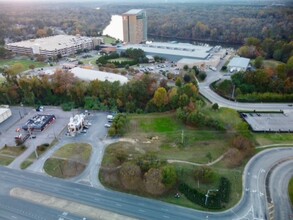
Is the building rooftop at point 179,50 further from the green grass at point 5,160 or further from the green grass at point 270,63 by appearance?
the green grass at point 5,160

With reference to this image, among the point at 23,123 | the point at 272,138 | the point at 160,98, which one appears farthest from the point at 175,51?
the point at 23,123

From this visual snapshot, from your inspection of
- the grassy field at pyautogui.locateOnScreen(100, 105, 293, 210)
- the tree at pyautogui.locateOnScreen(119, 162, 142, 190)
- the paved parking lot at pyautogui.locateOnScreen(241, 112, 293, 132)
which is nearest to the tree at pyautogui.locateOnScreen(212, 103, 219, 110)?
the grassy field at pyautogui.locateOnScreen(100, 105, 293, 210)

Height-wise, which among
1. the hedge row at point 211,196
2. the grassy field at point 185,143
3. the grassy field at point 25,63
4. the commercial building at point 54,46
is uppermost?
the hedge row at point 211,196

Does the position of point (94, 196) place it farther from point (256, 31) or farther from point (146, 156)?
point (256, 31)

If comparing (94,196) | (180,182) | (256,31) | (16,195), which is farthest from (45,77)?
(256,31)

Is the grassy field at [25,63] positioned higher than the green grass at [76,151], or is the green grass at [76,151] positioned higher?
the green grass at [76,151]

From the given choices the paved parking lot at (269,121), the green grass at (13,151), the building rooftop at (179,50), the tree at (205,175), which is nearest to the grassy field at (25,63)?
the building rooftop at (179,50)
